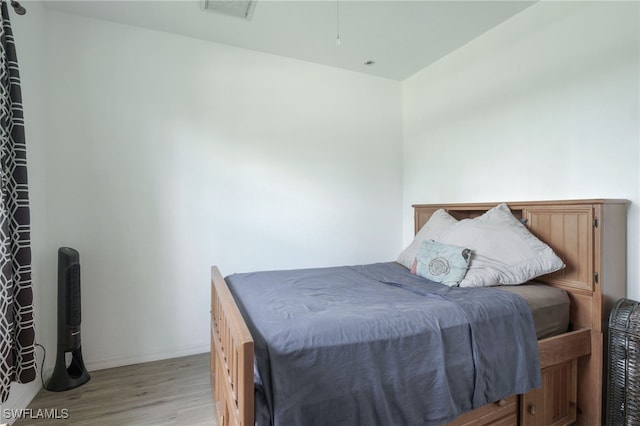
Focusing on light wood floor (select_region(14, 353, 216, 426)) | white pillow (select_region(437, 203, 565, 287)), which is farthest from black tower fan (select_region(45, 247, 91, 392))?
white pillow (select_region(437, 203, 565, 287))

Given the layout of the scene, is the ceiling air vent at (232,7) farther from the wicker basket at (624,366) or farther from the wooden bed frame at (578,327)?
the wicker basket at (624,366)

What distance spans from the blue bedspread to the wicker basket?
460 millimetres

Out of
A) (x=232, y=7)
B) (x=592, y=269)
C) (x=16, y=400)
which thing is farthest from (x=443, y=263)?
(x=16, y=400)

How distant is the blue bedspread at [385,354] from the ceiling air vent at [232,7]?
2.02m

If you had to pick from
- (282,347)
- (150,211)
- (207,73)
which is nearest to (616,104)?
(282,347)

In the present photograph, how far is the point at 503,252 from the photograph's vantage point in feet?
6.38

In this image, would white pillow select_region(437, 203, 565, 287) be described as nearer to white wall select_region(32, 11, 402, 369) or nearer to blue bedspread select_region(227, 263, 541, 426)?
blue bedspread select_region(227, 263, 541, 426)

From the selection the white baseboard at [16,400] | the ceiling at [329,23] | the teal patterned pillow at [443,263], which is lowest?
the white baseboard at [16,400]

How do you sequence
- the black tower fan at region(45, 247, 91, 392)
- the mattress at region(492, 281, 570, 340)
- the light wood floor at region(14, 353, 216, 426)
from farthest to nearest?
the black tower fan at region(45, 247, 91, 392) → the light wood floor at region(14, 353, 216, 426) → the mattress at region(492, 281, 570, 340)

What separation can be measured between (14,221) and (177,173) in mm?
1110

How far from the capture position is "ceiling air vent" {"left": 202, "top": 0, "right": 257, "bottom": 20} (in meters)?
2.15

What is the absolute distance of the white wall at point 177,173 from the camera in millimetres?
2268

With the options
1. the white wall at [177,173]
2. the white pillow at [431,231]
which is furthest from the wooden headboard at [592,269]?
the white wall at [177,173]

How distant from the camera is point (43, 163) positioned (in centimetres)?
215
